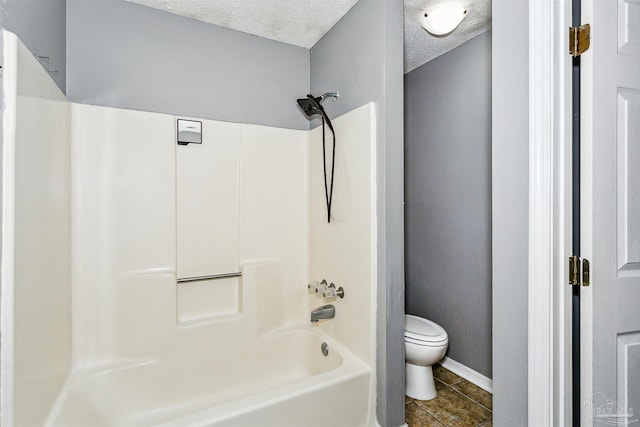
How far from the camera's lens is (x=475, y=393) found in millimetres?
2229

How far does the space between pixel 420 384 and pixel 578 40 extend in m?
2.01

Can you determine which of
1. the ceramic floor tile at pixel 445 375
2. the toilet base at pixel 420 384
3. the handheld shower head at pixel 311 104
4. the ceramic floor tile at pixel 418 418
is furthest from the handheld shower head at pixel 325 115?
the ceramic floor tile at pixel 445 375

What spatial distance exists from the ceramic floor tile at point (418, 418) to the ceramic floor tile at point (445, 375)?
433mm

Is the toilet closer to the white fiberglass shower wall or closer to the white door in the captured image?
the white fiberglass shower wall

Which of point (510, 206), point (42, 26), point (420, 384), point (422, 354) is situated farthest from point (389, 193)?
point (42, 26)

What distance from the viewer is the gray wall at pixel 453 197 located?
7.49ft

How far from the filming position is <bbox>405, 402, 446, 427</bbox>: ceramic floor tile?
1.91 m

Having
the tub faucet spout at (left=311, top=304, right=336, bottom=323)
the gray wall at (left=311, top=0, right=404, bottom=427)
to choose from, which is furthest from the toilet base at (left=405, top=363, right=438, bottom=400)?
the tub faucet spout at (left=311, top=304, right=336, bottom=323)

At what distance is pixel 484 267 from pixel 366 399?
1183 millimetres

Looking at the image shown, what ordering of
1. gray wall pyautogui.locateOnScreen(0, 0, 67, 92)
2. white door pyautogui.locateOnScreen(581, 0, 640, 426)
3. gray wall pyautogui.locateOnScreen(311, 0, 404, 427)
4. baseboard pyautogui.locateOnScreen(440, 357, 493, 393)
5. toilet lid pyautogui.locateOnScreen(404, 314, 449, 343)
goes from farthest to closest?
baseboard pyautogui.locateOnScreen(440, 357, 493, 393), toilet lid pyautogui.locateOnScreen(404, 314, 449, 343), gray wall pyautogui.locateOnScreen(311, 0, 404, 427), gray wall pyautogui.locateOnScreen(0, 0, 67, 92), white door pyautogui.locateOnScreen(581, 0, 640, 426)

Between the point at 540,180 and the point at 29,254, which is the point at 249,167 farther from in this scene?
the point at 540,180

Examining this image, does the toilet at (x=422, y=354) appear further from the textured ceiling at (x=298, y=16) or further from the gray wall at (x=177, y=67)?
the textured ceiling at (x=298, y=16)

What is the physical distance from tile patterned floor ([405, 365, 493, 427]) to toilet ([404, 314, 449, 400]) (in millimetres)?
62

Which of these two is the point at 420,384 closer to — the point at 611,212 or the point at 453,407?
the point at 453,407
